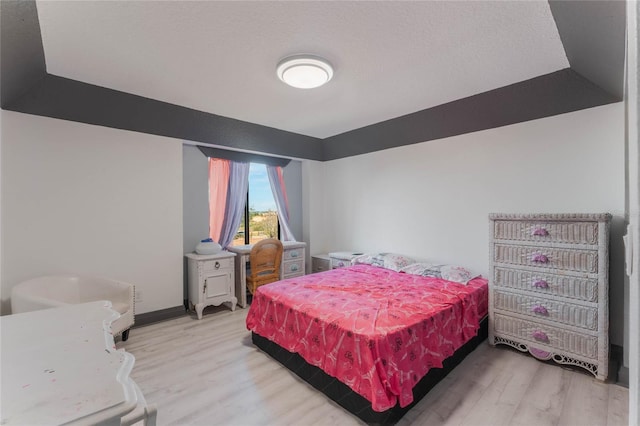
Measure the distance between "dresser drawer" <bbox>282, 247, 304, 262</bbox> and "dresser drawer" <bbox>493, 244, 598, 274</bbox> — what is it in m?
2.76

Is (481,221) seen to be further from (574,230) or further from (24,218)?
(24,218)

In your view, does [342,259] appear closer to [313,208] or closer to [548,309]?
[313,208]

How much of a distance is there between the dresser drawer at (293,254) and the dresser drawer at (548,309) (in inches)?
108

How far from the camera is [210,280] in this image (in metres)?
3.60

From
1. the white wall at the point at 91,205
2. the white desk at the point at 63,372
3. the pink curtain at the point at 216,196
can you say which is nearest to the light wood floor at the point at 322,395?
the white wall at the point at 91,205

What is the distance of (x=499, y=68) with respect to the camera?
8.50ft

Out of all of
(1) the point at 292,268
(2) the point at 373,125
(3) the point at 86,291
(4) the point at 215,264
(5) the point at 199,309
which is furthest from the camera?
(1) the point at 292,268

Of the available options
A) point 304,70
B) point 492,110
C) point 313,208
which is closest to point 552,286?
point 492,110

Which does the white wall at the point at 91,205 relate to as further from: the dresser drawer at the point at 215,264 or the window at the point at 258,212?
the window at the point at 258,212

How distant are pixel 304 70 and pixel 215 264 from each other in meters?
2.55

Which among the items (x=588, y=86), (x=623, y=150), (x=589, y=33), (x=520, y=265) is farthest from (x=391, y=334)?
(x=588, y=86)

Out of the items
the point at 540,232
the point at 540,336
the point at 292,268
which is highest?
the point at 540,232

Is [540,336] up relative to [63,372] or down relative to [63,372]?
down

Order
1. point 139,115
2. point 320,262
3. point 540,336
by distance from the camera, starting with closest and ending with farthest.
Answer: point 540,336, point 139,115, point 320,262
